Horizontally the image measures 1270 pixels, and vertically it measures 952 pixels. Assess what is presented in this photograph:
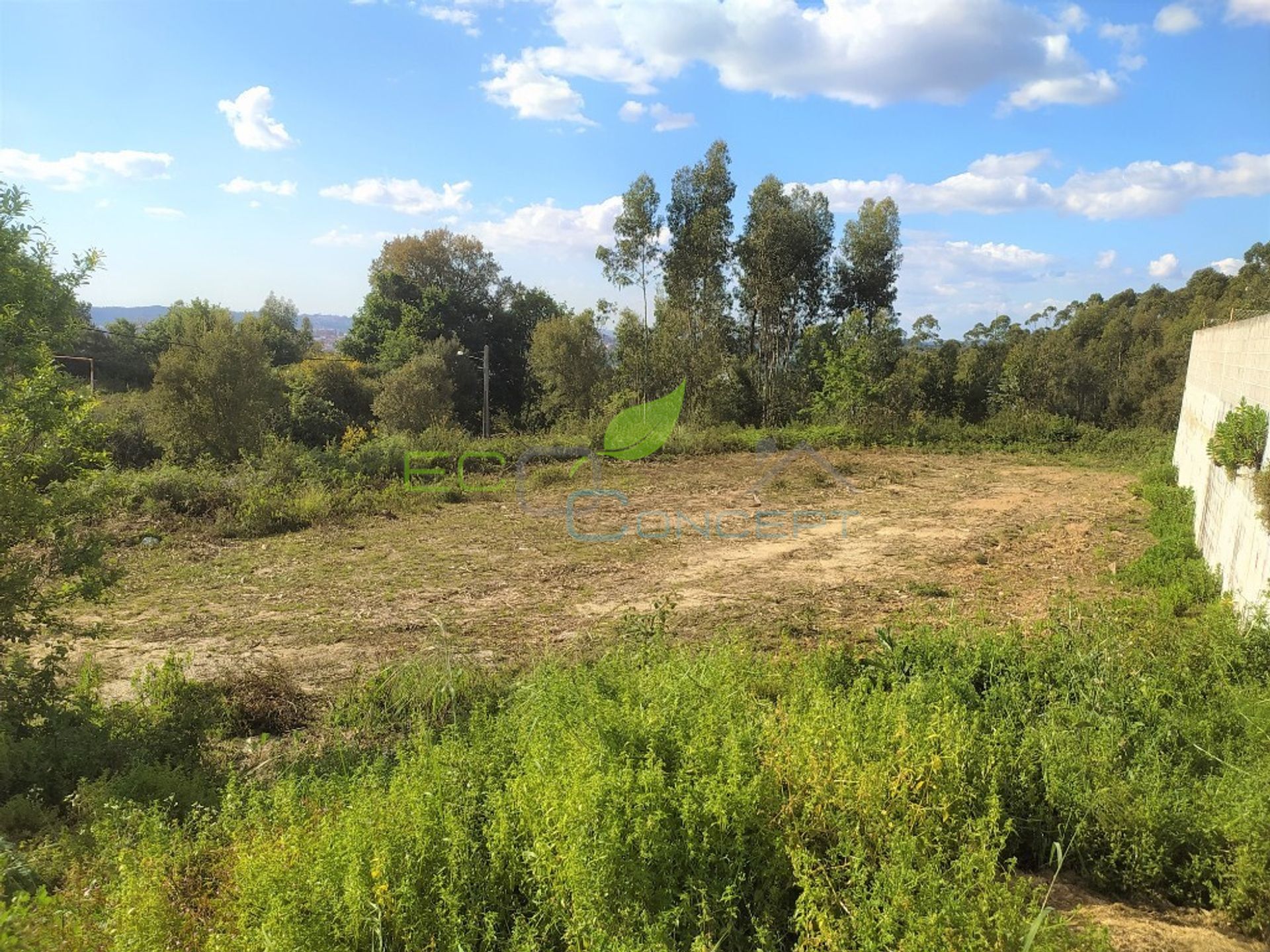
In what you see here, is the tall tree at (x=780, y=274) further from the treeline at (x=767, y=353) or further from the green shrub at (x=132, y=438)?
the green shrub at (x=132, y=438)

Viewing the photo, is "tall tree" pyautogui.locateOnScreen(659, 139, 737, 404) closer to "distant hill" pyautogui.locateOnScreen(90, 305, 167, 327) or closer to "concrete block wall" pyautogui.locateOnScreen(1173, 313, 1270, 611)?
"concrete block wall" pyautogui.locateOnScreen(1173, 313, 1270, 611)

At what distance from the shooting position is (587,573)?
809 cm

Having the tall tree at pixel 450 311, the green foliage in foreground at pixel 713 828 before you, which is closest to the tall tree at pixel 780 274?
the tall tree at pixel 450 311

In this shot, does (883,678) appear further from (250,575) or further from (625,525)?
(250,575)

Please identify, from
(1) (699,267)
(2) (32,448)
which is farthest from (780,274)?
(2) (32,448)

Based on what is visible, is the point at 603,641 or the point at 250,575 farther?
the point at 250,575

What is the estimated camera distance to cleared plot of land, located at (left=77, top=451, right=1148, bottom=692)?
6.16 meters

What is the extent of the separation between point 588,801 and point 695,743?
0.55 meters

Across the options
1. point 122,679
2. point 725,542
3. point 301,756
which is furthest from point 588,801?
point 725,542

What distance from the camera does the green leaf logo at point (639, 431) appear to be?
51.9ft

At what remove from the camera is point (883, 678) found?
14.3ft

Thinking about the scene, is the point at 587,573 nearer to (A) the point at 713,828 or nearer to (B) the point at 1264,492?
(A) the point at 713,828

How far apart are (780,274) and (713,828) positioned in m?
19.2

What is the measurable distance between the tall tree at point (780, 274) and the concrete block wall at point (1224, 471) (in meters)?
10.7
